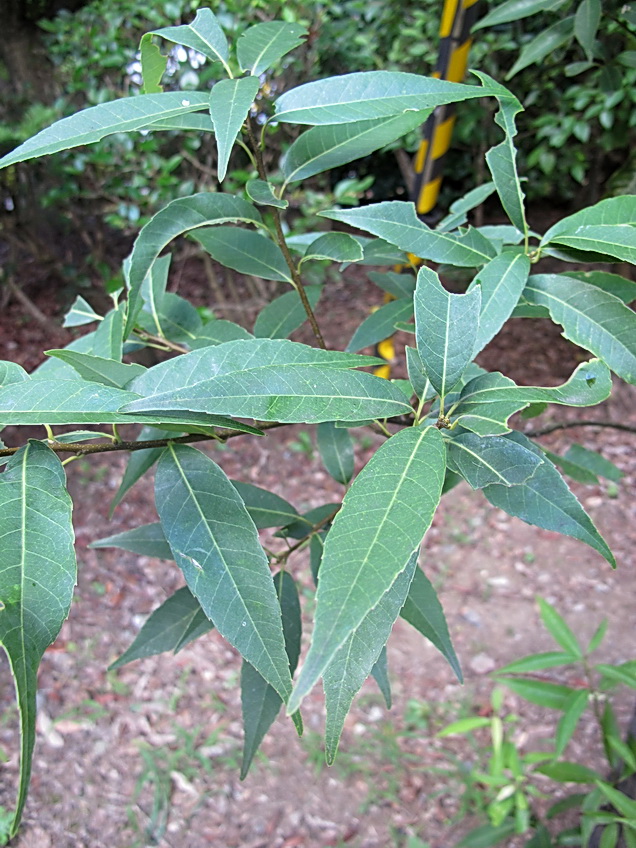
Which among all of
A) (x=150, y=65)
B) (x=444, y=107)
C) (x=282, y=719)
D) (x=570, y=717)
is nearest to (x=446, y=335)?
(x=150, y=65)

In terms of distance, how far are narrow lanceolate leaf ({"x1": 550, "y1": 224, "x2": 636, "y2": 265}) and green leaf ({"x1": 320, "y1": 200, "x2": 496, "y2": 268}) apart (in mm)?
79

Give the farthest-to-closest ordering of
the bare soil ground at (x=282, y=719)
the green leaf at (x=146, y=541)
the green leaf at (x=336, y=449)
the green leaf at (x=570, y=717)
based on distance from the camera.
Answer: the bare soil ground at (x=282, y=719)
the green leaf at (x=570, y=717)
the green leaf at (x=336, y=449)
the green leaf at (x=146, y=541)

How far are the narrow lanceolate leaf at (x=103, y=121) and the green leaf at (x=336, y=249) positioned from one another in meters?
0.18

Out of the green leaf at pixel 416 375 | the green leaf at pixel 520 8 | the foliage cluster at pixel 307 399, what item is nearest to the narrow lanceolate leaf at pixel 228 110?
the foliage cluster at pixel 307 399

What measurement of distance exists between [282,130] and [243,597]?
2.58m

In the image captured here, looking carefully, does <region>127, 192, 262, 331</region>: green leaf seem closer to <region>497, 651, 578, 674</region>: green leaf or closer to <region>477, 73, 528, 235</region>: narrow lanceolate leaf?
<region>477, 73, 528, 235</region>: narrow lanceolate leaf

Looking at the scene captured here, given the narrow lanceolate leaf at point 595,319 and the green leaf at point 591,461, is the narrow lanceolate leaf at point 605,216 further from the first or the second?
the green leaf at point 591,461

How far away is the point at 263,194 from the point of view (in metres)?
0.54

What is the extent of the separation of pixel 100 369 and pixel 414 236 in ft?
1.00

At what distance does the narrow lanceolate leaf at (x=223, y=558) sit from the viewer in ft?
1.45

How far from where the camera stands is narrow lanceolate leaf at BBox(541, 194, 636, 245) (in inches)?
21.2

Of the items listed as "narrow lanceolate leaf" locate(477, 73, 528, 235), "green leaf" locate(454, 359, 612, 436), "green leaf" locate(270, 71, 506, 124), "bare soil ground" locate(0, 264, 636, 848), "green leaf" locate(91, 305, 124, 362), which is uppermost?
"green leaf" locate(270, 71, 506, 124)

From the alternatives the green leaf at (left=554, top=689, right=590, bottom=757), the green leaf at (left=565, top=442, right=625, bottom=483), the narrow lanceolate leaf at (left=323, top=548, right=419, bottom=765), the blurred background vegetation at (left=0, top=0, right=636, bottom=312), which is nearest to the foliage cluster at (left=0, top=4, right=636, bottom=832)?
the narrow lanceolate leaf at (left=323, top=548, right=419, bottom=765)

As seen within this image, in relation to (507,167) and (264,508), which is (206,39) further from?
(264,508)
